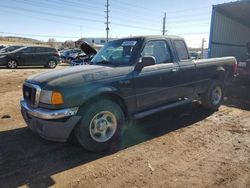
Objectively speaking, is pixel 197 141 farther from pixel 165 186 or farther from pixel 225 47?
pixel 225 47

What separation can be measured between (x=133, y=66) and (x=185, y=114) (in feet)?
8.37

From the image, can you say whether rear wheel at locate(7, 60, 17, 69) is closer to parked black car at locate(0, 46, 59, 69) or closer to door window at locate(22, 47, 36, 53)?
parked black car at locate(0, 46, 59, 69)

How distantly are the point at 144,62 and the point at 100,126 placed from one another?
54.6 inches

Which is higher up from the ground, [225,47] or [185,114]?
[225,47]

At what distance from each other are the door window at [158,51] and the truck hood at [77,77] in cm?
69

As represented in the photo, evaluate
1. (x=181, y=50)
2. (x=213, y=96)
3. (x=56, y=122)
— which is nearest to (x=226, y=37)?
(x=213, y=96)

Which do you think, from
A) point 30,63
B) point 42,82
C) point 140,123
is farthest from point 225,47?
point 30,63

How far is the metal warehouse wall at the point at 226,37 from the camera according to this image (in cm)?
1295

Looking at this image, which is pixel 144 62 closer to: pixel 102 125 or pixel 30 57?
pixel 102 125

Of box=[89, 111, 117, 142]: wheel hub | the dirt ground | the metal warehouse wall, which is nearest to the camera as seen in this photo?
the dirt ground

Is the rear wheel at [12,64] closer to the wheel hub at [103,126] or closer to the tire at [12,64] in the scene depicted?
the tire at [12,64]

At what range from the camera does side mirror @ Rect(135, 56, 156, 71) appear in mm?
4539

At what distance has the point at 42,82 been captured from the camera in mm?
4062

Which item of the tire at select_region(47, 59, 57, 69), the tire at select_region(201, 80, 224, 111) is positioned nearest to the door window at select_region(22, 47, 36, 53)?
the tire at select_region(47, 59, 57, 69)
